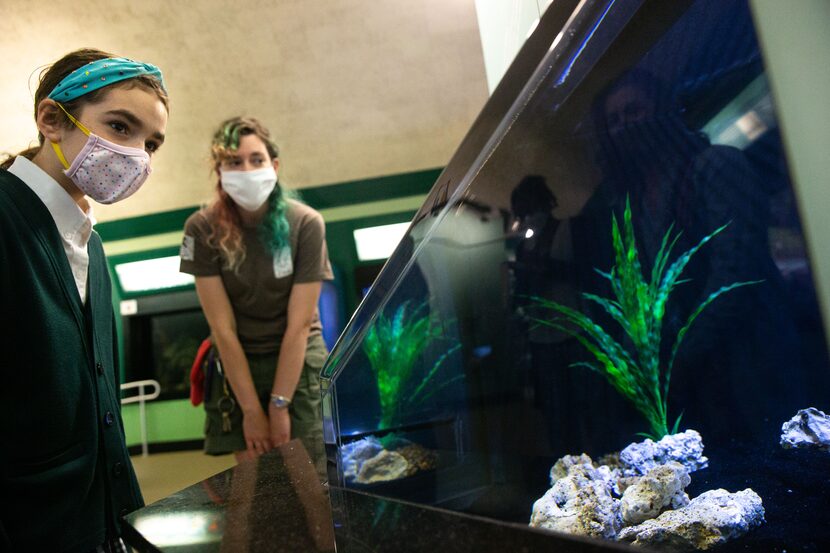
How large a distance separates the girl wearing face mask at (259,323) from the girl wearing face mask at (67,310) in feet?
1.63

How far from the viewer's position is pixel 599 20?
1.68 ft

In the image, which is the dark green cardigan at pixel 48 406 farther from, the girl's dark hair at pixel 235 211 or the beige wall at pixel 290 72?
the beige wall at pixel 290 72

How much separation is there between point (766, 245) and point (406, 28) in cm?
365

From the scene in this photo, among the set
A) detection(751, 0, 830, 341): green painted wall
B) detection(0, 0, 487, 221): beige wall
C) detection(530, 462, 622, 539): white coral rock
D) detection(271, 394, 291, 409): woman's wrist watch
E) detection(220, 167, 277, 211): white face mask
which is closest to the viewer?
detection(751, 0, 830, 341): green painted wall

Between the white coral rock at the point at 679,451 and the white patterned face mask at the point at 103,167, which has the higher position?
the white patterned face mask at the point at 103,167

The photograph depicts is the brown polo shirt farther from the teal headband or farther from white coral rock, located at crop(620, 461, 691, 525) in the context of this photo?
white coral rock, located at crop(620, 461, 691, 525)

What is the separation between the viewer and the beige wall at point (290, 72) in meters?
3.31

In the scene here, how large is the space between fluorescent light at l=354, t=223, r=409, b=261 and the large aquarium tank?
11.4 feet

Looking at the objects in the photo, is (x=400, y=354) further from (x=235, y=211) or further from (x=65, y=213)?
(x=235, y=211)

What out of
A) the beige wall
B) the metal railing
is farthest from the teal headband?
the metal railing

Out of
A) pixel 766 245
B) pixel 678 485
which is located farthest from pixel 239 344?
pixel 766 245

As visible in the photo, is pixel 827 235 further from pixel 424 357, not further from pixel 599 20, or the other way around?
pixel 424 357

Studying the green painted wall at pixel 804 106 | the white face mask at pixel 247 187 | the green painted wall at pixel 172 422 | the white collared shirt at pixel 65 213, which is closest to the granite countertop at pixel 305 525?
the green painted wall at pixel 804 106

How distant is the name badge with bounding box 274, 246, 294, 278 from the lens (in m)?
1.62
